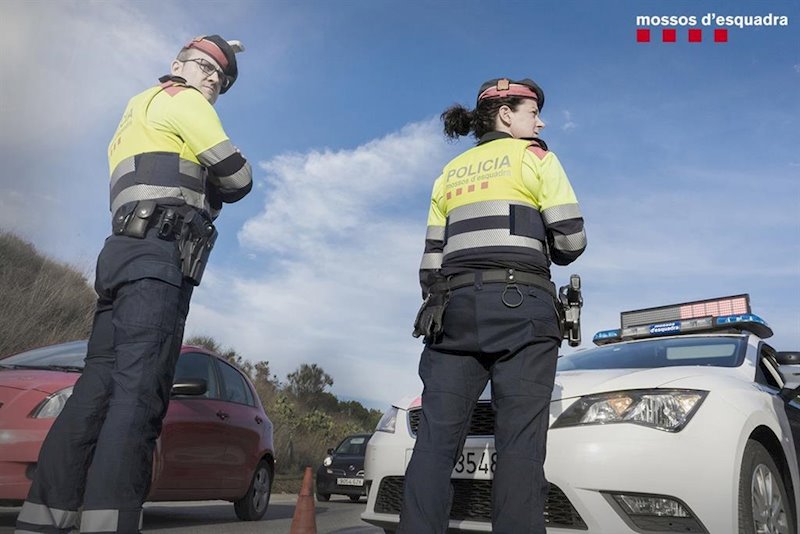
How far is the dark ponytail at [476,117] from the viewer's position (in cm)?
331

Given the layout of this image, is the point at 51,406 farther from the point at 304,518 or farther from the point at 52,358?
the point at 304,518

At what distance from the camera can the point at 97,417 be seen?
2934mm

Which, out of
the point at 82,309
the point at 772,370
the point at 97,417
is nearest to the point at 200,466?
the point at 97,417

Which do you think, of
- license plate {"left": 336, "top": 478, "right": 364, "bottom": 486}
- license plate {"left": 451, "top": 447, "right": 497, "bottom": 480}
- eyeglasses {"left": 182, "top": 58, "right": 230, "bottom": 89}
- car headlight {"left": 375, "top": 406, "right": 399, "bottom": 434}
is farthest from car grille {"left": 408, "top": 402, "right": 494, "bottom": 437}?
license plate {"left": 336, "top": 478, "right": 364, "bottom": 486}

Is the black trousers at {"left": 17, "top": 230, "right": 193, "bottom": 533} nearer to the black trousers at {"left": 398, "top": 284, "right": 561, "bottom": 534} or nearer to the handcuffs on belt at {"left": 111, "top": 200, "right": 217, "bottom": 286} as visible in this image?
the handcuffs on belt at {"left": 111, "top": 200, "right": 217, "bottom": 286}

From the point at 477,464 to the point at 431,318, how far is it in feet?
3.56

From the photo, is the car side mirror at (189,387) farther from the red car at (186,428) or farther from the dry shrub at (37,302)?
the dry shrub at (37,302)

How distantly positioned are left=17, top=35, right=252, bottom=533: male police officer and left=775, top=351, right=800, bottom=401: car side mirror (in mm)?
3257

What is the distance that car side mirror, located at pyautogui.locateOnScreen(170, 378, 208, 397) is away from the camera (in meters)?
5.87

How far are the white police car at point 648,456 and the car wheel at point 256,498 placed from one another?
12.5ft

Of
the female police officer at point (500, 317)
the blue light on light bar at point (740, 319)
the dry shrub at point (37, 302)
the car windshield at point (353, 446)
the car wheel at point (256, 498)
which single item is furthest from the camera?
the car windshield at point (353, 446)

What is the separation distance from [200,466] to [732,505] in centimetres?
454

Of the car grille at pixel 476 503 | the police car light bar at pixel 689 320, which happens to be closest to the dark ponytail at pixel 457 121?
the car grille at pixel 476 503

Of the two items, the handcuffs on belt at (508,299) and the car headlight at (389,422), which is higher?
the handcuffs on belt at (508,299)
